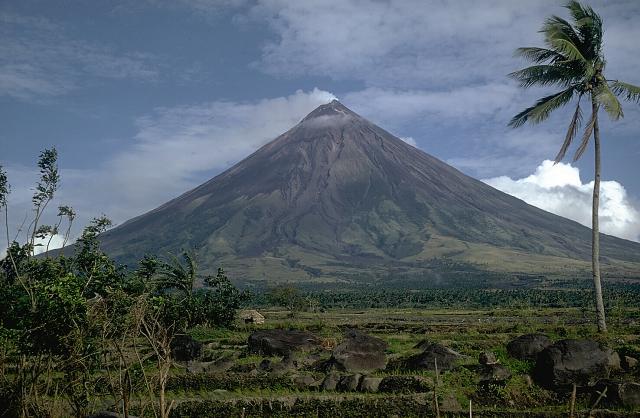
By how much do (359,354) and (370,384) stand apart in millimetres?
2869

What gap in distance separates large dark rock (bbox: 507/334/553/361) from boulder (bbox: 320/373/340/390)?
248 inches

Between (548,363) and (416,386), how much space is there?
4161 mm

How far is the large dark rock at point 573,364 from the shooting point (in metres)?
16.6

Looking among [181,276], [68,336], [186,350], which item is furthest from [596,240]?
[181,276]

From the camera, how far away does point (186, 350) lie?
78.2 feet

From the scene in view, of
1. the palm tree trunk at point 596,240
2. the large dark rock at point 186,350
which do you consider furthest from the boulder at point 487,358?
the large dark rock at point 186,350

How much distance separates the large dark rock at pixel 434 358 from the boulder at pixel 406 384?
174 centimetres

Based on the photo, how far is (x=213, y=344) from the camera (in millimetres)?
27922

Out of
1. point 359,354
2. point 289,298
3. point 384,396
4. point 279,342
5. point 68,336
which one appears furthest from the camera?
point 289,298

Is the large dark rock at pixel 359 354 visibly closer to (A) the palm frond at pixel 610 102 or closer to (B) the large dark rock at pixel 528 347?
(B) the large dark rock at pixel 528 347

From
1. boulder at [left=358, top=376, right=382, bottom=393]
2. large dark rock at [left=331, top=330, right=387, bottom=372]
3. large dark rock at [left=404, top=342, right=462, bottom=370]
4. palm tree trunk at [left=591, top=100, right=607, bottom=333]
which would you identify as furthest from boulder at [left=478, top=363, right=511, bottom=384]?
palm tree trunk at [left=591, top=100, right=607, bottom=333]

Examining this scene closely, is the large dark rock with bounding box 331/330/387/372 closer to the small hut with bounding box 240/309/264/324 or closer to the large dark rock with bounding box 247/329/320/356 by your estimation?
the large dark rock with bounding box 247/329/320/356

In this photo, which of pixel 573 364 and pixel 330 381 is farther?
pixel 330 381

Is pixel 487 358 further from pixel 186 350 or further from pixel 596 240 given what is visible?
pixel 186 350
